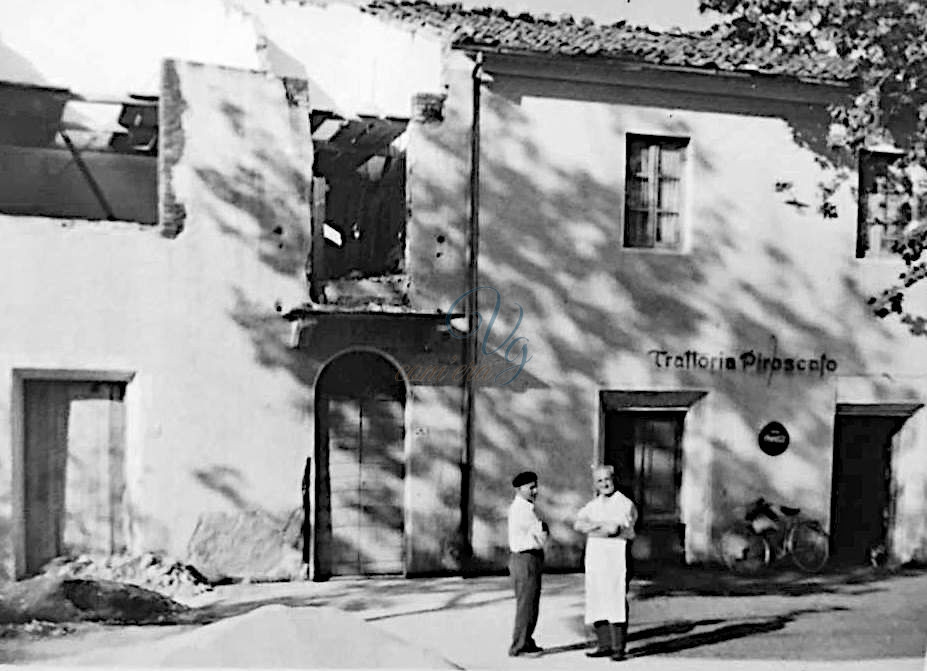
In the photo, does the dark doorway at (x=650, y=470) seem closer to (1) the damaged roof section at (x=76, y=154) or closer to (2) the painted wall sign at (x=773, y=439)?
(2) the painted wall sign at (x=773, y=439)

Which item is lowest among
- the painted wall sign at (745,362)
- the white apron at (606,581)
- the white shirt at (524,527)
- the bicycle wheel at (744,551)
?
the bicycle wheel at (744,551)

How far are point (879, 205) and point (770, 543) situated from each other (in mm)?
3085

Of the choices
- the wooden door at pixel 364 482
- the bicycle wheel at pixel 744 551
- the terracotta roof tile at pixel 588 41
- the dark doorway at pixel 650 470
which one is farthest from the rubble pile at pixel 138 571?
the terracotta roof tile at pixel 588 41

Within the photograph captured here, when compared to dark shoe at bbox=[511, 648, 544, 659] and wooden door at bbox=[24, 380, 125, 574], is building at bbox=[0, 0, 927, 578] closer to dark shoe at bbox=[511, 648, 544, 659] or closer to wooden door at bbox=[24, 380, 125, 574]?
wooden door at bbox=[24, 380, 125, 574]

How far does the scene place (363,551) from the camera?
26.0 ft

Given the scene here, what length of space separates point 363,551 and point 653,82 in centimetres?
459

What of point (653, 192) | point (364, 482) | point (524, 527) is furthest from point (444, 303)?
point (524, 527)

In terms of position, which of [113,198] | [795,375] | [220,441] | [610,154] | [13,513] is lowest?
[13,513]

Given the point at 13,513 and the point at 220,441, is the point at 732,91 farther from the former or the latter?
the point at 13,513

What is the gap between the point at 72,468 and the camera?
7094mm

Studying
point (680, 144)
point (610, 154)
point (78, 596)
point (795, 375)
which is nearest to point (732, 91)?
point (680, 144)

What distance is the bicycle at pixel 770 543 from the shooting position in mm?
8336

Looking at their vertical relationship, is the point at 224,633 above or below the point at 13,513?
below

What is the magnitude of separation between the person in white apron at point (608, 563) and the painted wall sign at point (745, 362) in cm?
219
